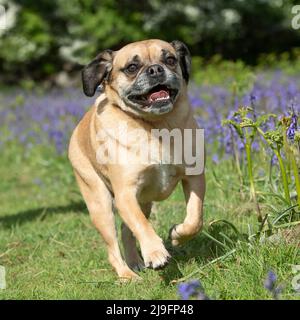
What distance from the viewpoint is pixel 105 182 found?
16.5 feet

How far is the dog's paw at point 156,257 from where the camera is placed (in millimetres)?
4023

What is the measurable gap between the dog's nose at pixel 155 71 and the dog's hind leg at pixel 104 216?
0.91m

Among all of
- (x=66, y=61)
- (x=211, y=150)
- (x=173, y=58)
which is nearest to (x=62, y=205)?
(x=211, y=150)

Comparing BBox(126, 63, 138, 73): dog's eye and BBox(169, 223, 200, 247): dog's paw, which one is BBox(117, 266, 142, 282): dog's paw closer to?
BBox(169, 223, 200, 247): dog's paw

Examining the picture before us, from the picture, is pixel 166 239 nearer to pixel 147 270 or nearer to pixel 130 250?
pixel 130 250

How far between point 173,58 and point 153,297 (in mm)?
1702

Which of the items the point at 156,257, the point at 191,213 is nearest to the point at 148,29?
the point at 191,213

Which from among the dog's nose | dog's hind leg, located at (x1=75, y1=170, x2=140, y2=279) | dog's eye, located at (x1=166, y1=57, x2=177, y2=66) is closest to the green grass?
dog's hind leg, located at (x1=75, y1=170, x2=140, y2=279)

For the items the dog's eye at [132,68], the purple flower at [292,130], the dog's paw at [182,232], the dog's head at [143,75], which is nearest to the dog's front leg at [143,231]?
the dog's paw at [182,232]

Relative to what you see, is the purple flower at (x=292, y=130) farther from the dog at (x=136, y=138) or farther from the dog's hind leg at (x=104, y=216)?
the dog's hind leg at (x=104, y=216)

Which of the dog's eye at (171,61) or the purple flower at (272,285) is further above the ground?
the dog's eye at (171,61)

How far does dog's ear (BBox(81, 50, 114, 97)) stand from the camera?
4984 mm

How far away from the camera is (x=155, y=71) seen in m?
4.59

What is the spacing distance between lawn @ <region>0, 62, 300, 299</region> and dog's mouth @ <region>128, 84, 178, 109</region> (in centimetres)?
86
